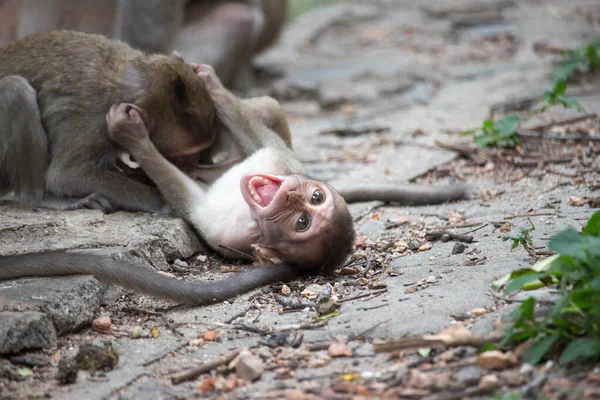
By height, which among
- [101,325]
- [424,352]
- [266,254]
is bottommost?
[101,325]

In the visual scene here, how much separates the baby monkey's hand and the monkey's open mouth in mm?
856

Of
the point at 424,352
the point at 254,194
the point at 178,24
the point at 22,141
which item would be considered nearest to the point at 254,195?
the point at 254,194

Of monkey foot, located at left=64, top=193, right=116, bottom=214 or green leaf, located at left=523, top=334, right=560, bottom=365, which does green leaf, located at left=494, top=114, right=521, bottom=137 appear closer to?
monkey foot, located at left=64, top=193, right=116, bottom=214

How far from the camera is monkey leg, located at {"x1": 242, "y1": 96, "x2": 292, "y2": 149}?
18.2 feet

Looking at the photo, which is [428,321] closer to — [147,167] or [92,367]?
[92,367]

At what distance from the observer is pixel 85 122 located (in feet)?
16.2

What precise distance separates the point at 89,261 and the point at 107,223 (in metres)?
0.85

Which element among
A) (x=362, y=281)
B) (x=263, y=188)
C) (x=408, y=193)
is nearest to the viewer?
(x=362, y=281)

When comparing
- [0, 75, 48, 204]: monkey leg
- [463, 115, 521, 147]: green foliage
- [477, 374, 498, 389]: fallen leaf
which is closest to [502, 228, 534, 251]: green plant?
[477, 374, 498, 389]: fallen leaf

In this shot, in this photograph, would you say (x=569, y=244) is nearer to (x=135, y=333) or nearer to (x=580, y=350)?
(x=580, y=350)

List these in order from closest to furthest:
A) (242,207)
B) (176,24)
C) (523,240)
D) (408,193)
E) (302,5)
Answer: (523,240), (242,207), (408,193), (176,24), (302,5)

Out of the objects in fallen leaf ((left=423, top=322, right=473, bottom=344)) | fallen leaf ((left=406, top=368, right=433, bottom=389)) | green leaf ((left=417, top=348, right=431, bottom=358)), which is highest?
fallen leaf ((left=423, top=322, right=473, bottom=344))

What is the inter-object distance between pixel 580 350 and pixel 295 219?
1.81 m

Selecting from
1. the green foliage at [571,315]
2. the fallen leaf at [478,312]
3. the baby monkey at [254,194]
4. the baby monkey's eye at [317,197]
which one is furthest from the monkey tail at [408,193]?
the green foliage at [571,315]
